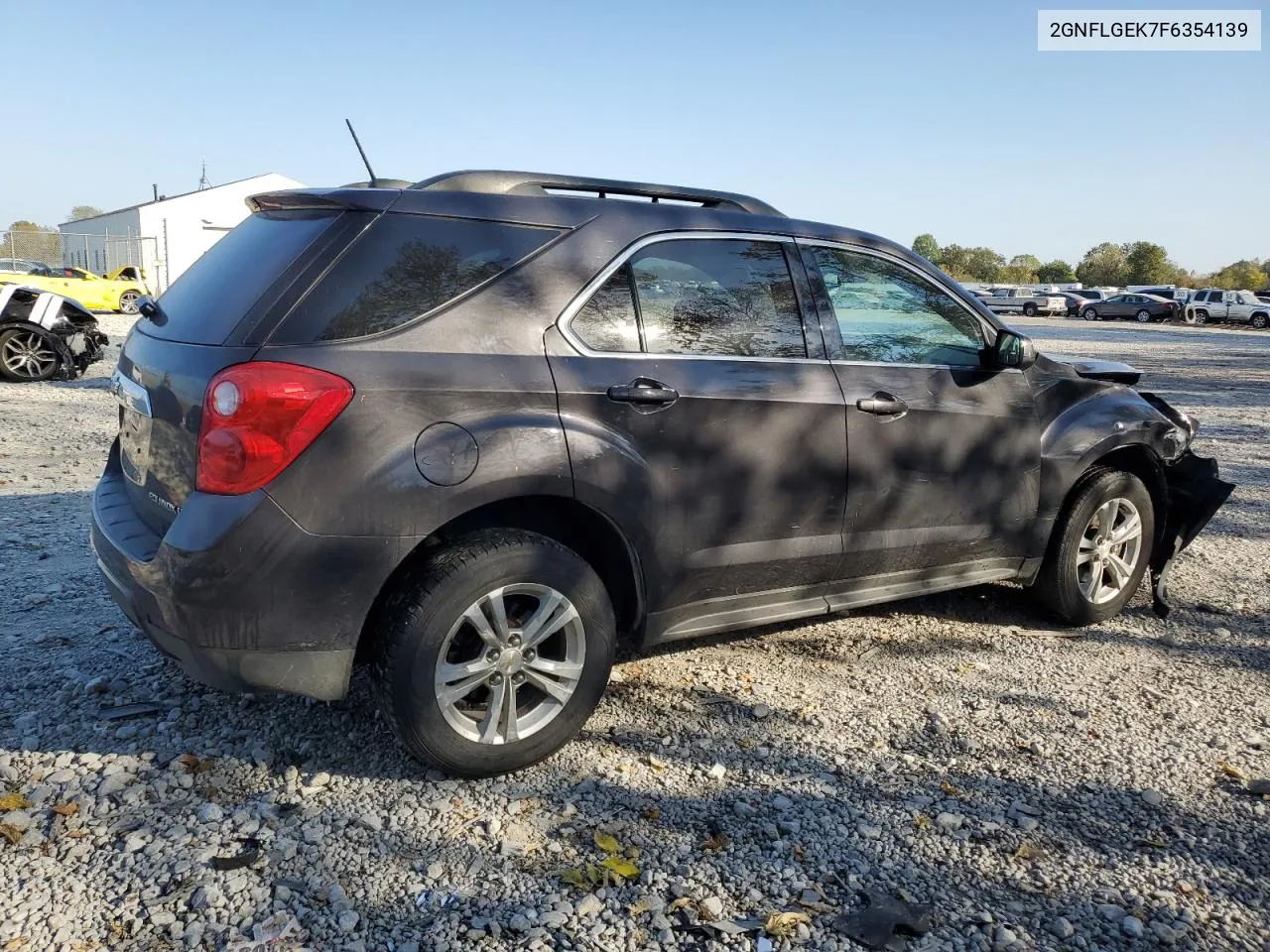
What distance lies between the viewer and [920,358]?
4.21m

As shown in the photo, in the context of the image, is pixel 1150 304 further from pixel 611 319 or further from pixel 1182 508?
pixel 611 319

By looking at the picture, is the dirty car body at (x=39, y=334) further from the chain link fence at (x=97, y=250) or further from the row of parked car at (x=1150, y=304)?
the row of parked car at (x=1150, y=304)

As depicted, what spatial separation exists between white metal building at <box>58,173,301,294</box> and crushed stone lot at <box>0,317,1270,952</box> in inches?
1567

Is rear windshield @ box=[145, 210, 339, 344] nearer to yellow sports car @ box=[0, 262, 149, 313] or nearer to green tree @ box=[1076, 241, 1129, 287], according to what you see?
yellow sports car @ box=[0, 262, 149, 313]

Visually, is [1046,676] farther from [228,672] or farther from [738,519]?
[228,672]

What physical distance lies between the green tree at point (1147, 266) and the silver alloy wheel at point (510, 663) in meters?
81.6

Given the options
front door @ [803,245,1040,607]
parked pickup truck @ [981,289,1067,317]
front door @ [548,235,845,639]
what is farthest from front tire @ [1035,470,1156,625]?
parked pickup truck @ [981,289,1067,317]

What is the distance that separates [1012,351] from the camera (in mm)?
4316

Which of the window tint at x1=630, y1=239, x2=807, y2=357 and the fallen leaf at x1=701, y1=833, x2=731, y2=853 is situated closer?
the fallen leaf at x1=701, y1=833, x2=731, y2=853

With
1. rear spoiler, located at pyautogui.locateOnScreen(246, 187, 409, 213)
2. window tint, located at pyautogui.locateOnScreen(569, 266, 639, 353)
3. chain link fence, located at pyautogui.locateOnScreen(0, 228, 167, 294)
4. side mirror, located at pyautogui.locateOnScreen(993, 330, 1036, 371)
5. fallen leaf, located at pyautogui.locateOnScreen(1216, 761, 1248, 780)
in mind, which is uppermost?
chain link fence, located at pyautogui.locateOnScreen(0, 228, 167, 294)

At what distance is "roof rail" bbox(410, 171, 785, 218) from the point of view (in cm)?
331

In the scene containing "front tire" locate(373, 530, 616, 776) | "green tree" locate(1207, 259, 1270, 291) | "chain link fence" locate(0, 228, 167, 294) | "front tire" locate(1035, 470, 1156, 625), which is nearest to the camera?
"front tire" locate(373, 530, 616, 776)

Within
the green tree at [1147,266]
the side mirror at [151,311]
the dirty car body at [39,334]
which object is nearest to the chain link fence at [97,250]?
the dirty car body at [39,334]

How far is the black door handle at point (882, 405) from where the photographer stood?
3.89 meters
